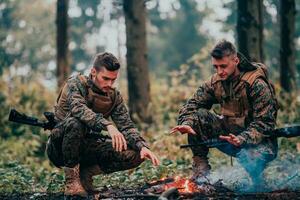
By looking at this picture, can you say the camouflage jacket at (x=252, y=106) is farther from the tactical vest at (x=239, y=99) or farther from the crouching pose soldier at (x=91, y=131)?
the crouching pose soldier at (x=91, y=131)

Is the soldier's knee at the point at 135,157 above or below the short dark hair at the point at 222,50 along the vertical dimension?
below

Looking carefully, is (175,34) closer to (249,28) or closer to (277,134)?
(249,28)

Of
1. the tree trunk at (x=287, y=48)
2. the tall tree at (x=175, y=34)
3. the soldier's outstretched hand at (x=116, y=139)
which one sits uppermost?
the tall tree at (x=175, y=34)

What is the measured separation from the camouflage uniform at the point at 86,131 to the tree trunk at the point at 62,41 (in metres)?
9.29

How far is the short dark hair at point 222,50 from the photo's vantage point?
23.5ft

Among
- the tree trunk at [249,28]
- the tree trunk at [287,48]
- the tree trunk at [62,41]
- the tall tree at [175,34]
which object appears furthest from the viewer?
the tall tree at [175,34]

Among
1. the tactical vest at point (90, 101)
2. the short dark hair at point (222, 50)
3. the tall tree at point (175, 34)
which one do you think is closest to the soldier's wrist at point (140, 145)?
the tactical vest at point (90, 101)

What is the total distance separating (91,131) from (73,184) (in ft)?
2.60

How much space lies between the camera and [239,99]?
7.34 m

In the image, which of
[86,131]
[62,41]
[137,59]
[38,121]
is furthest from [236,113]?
[62,41]

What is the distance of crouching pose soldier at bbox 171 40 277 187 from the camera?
22.9 feet

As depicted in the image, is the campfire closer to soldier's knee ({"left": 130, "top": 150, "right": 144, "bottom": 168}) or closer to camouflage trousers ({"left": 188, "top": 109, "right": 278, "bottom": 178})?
soldier's knee ({"left": 130, "top": 150, "right": 144, "bottom": 168})

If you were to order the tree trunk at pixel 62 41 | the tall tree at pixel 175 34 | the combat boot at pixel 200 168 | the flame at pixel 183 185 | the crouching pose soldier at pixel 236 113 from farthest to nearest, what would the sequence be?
the tall tree at pixel 175 34 → the tree trunk at pixel 62 41 → the combat boot at pixel 200 168 → the crouching pose soldier at pixel 236 113 → the flame at pixel 183 185

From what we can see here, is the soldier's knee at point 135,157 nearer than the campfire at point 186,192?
No
